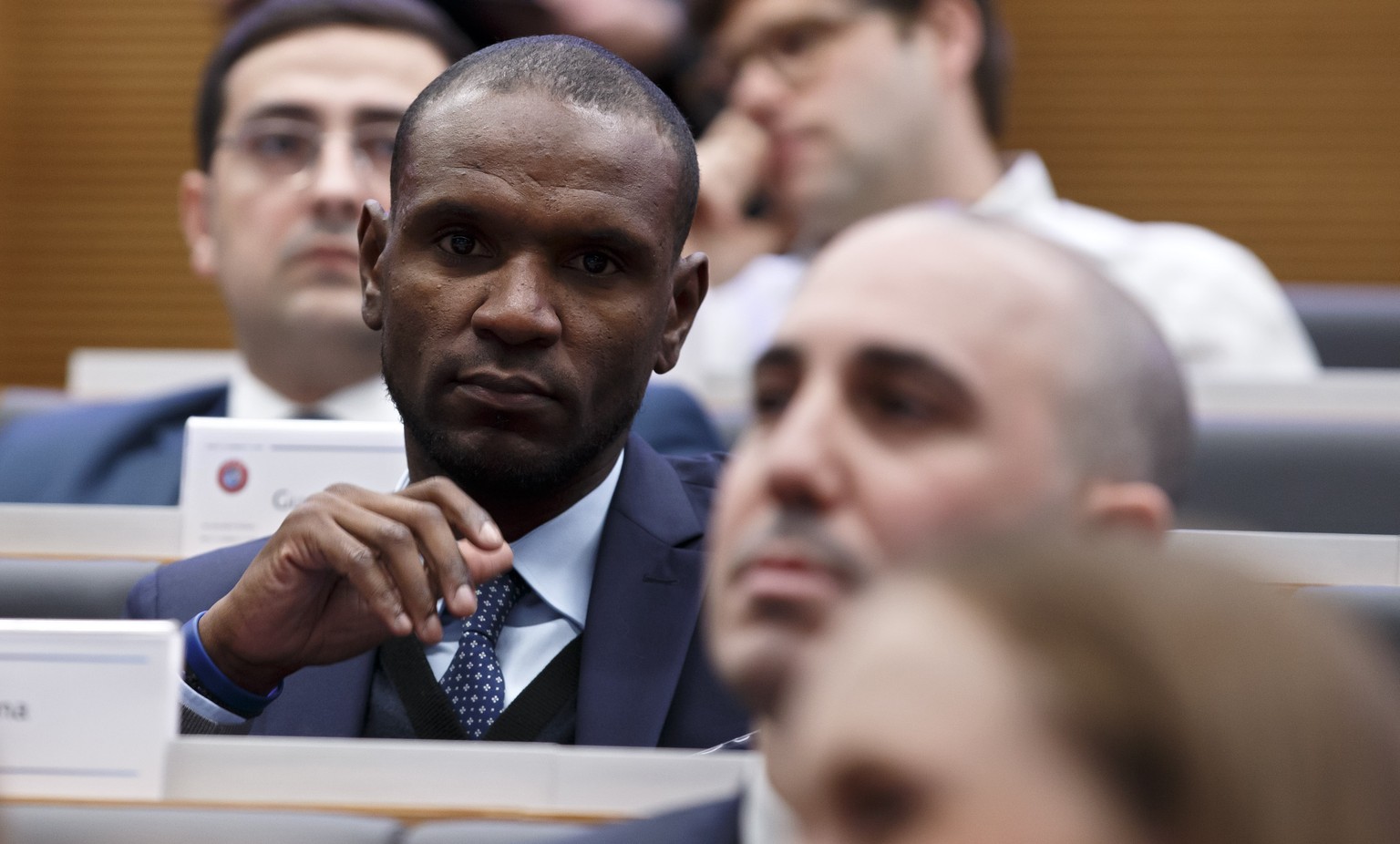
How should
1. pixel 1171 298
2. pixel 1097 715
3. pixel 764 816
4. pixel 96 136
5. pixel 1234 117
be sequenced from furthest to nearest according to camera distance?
1. pixel 96 136
2. pixel 1234 117
3. pixel 1171 298
4. pixel 764 816
5. pixel 1097 715

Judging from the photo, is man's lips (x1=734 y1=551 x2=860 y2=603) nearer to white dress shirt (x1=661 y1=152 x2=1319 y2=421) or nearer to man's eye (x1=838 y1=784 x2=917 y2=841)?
man's eye (x1=838 y1=784 x2=917 y2=841)

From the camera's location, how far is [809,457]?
0.70 metres

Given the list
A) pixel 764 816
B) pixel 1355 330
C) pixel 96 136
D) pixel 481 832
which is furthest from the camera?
pixel 96 136

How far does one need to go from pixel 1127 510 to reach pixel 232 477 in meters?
0.78

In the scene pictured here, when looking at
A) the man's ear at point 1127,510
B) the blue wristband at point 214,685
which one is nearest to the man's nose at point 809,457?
the man's ear at point 1127,510

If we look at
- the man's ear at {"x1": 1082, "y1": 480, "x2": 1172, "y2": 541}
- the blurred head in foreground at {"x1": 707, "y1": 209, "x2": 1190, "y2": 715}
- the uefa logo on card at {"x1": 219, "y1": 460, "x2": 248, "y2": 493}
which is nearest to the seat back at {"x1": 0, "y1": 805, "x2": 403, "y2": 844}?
the blurred head in foreground at {"x1": 707, "y1": 209, "x2": 1190, "y2": 715}

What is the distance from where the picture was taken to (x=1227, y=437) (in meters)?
1.56

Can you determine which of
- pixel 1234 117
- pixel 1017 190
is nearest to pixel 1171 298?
pixel 1017 190

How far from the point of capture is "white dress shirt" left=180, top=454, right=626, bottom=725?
106 cm

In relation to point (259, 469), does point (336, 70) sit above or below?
above

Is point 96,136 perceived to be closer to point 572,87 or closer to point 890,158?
point 890,158

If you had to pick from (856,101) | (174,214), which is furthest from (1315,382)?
(174,214)

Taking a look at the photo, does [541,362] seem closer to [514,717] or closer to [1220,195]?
[514,717]

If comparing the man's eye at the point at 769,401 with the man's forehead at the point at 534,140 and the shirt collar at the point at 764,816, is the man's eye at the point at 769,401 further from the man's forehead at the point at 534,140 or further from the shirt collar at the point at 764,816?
the man's forehead at the point at 534,140
